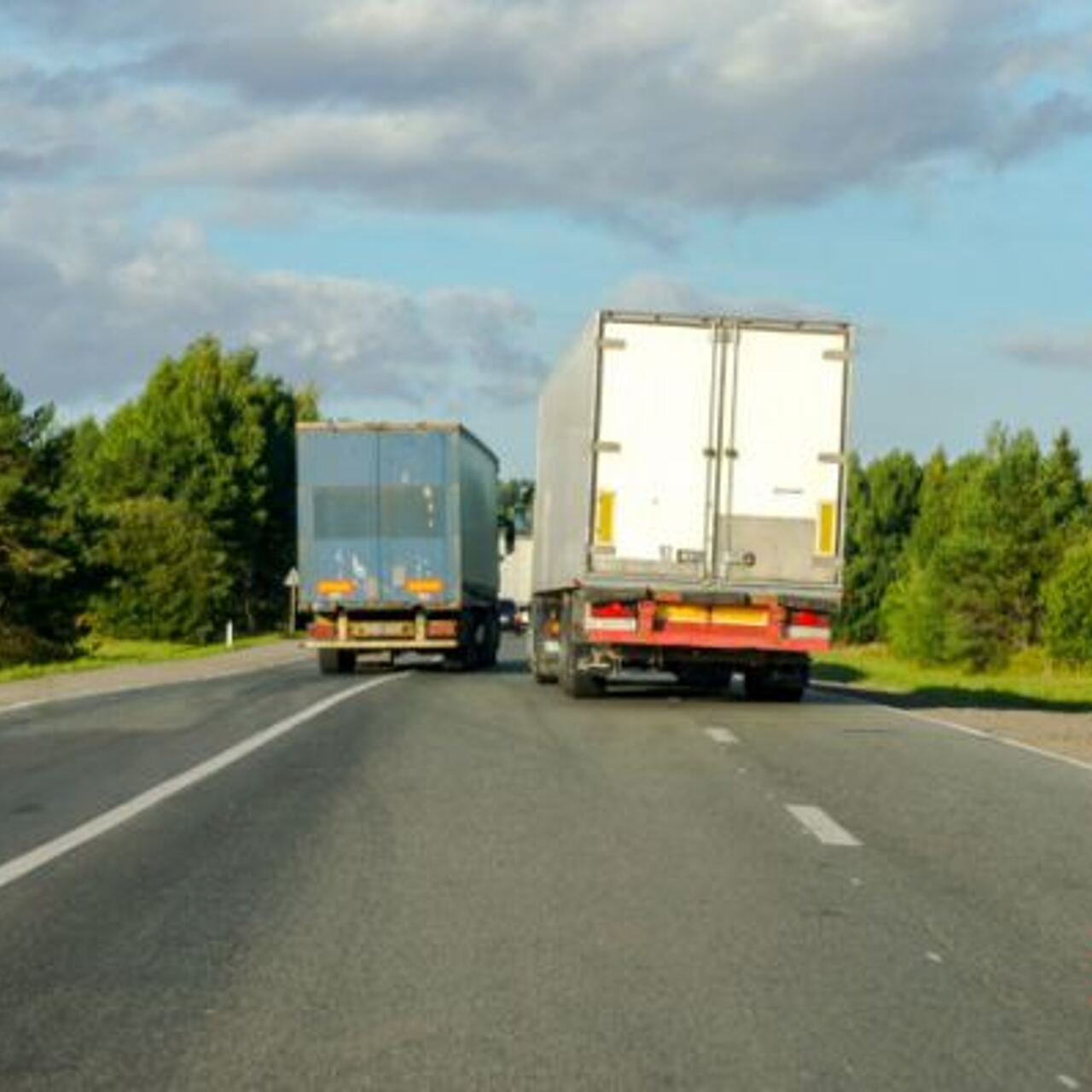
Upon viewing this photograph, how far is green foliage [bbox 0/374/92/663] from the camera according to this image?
58.9 metres

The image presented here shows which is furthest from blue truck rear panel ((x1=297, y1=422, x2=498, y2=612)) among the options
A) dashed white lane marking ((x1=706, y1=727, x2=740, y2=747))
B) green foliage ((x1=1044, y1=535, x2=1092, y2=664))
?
green foliage ((x1=1044, y1=535, x2=1092, y2=664))

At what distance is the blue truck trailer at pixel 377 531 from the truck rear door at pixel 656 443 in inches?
479

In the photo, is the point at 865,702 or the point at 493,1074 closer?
the point at 493,1074

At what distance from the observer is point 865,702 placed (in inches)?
1052

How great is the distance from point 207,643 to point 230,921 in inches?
2812

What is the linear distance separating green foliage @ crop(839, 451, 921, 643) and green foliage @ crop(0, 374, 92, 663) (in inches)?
2384

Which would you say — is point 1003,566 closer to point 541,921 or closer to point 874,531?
point 874,531

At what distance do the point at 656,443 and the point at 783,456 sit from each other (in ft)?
4.37

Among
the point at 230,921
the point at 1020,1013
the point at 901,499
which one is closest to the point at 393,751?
the point at 230,921

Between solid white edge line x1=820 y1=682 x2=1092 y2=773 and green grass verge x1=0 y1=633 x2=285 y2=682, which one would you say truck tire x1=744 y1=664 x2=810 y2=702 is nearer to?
solid white edge line x1=820 y1=682 x2=1092 y2=773

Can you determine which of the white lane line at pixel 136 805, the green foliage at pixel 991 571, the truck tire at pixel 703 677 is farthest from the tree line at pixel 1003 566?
the white lane line at pixel 136 805

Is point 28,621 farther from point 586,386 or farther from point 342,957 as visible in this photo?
point 342,957

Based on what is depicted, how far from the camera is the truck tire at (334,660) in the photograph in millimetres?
34500

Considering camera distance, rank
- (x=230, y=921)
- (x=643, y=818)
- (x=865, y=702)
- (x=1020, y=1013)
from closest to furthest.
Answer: (x=1020, y=1013), (x=230, y=921), (x=643, y=818), (x=865, y=702)
